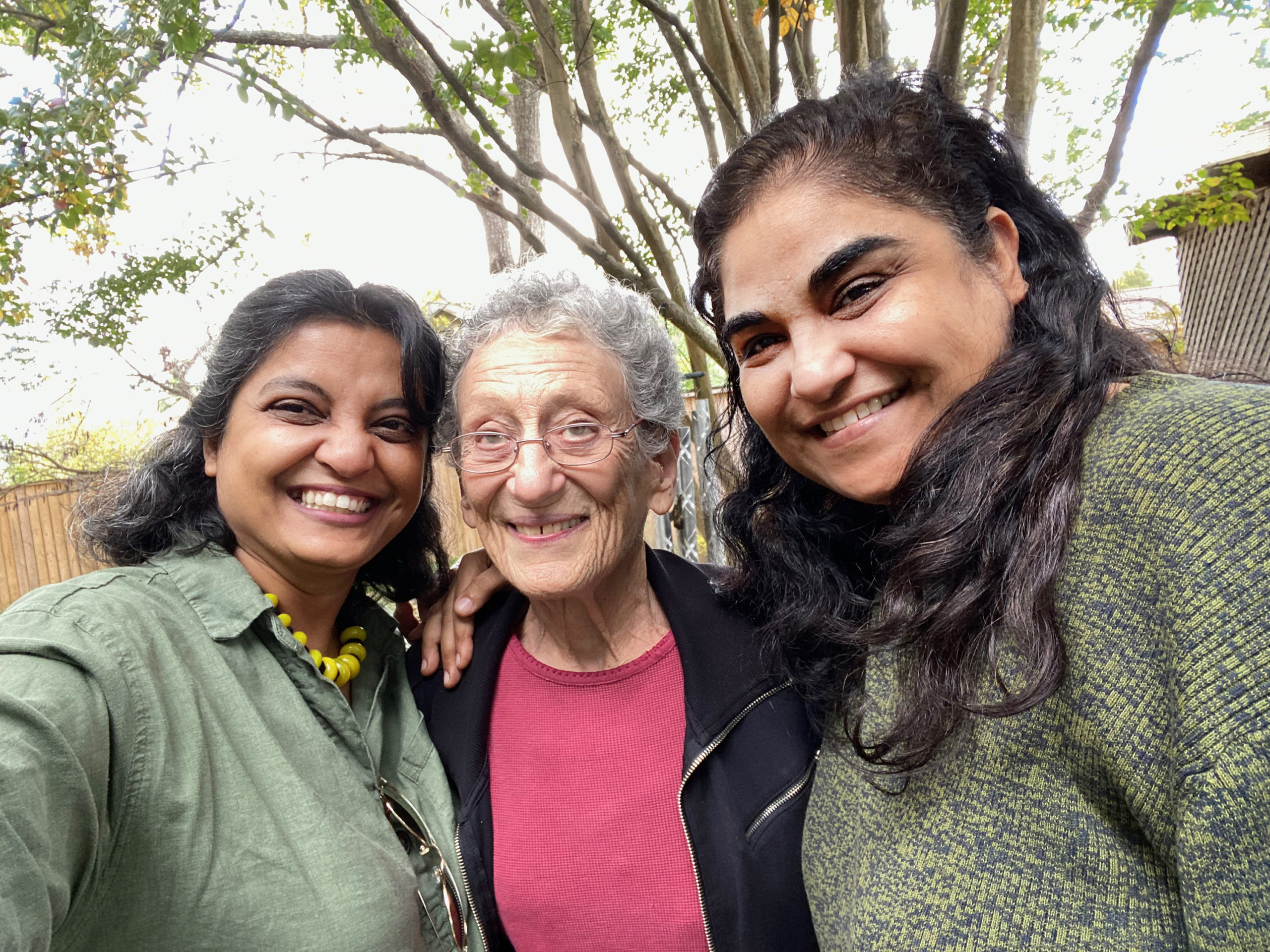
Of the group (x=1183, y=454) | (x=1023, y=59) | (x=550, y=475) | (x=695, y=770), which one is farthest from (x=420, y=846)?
(x=1023, y=59)

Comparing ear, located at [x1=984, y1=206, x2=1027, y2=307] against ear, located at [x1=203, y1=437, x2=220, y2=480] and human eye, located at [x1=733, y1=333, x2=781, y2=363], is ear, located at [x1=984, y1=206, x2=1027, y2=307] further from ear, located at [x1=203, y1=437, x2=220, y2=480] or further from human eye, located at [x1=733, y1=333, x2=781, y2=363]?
ear, located at [x1=203, y1=437, x2=220, y2=480]

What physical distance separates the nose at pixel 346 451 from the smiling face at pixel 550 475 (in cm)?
28

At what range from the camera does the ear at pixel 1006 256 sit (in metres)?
1.28

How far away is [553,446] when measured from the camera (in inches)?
72.9

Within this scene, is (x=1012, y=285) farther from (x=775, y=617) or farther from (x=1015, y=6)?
(x=1015, y=6)

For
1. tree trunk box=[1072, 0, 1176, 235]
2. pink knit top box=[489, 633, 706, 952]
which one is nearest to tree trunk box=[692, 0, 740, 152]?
tree trunk box=[1072, 0, 1176, 235]

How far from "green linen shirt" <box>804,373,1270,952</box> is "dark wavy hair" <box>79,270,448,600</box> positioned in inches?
57.9

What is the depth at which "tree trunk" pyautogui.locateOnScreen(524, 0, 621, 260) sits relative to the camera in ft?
10.4

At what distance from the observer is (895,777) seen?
4.05 feet

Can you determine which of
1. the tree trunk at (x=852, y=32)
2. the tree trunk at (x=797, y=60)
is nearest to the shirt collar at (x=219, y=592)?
the tree trunk at (x=852, y=32)

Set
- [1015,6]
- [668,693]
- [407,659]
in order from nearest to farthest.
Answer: [668,693] < [407,659] < [1015,6]

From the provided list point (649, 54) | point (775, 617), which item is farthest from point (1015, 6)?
point (775, 617)

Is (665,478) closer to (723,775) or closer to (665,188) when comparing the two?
(723,775)

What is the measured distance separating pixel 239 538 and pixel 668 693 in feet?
3.66
